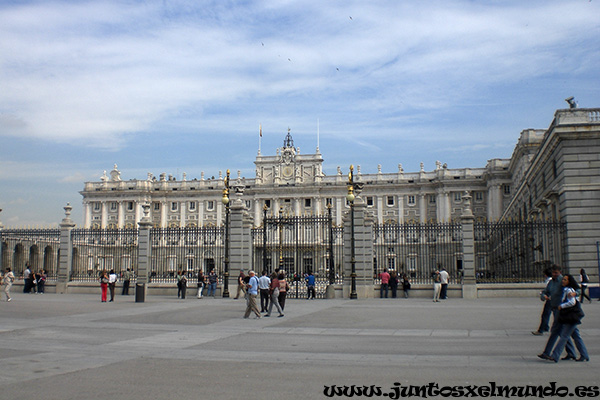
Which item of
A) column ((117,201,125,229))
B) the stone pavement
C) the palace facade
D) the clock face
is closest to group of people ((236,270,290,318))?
the stone pavement

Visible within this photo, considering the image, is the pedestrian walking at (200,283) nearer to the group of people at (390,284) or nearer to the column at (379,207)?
the group of people at (390,284)

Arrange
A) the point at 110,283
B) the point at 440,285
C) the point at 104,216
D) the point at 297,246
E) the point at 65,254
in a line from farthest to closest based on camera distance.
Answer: the point at 104,216 < the point at 65,254 < the point at 297,246 < the point at 110,283 < the point at 440,285

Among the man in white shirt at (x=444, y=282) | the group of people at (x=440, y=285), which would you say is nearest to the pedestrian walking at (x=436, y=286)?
the group of people at (x=440, y=285)

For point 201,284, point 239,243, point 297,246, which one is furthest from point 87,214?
point 297,246

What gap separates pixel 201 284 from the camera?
94.1 feet

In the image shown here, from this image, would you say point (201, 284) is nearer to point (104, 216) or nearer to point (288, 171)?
point (288, 171)

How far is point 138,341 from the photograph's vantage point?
1348cm

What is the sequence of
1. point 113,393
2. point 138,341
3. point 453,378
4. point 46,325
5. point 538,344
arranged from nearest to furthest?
point 113,393, point 453,378, point 538,344, point 138,341, point 46,325

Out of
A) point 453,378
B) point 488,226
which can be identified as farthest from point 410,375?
point 488,226

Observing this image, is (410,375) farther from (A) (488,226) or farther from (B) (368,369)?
(A) (488,226)

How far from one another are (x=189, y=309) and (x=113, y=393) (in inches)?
549

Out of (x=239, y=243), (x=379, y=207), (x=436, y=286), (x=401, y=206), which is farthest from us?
(x=401, y=206)

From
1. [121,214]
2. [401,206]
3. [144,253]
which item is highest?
[401,206]

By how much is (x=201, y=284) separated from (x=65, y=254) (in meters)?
9.10
